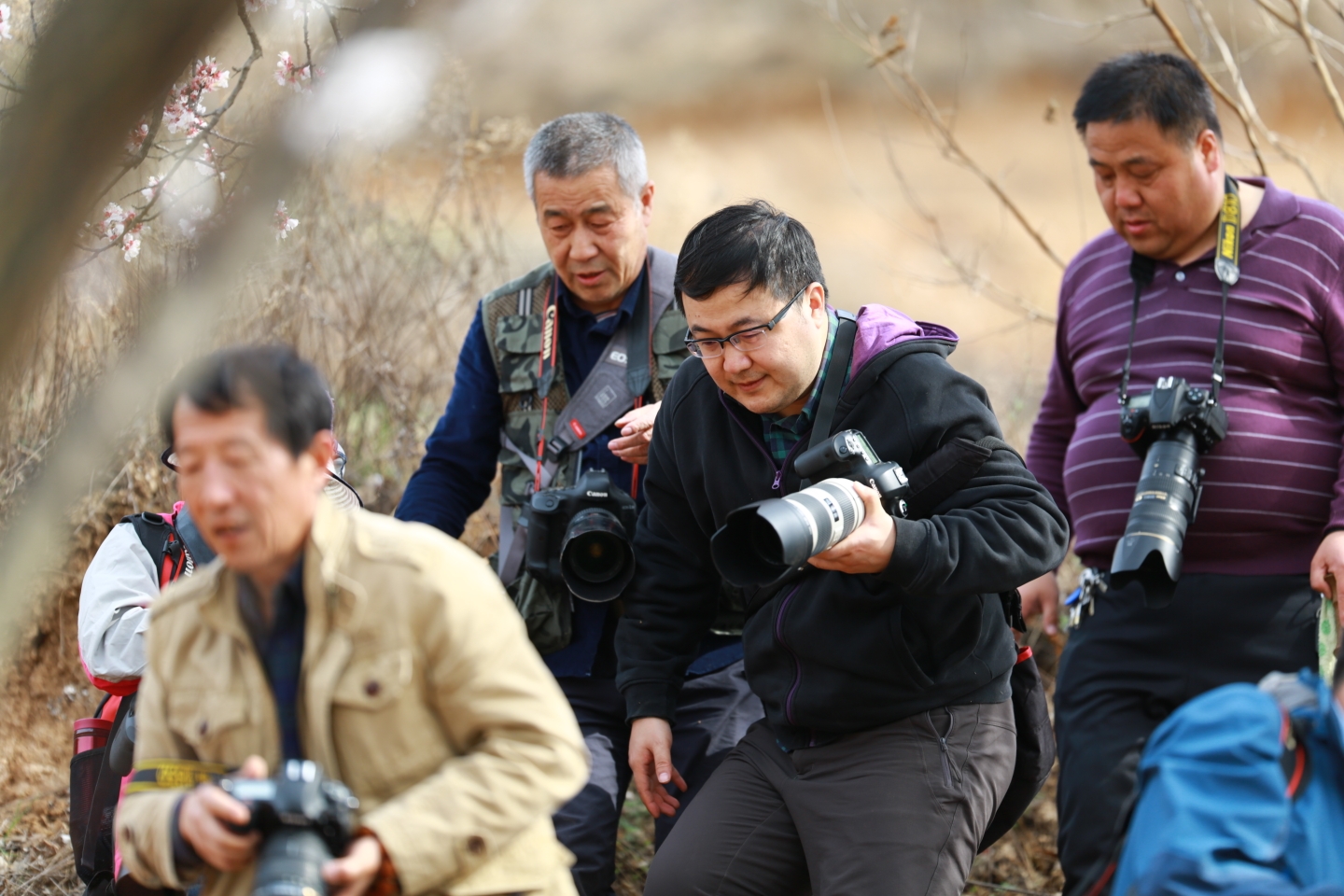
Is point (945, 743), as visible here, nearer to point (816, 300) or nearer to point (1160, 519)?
point (1160, 519)

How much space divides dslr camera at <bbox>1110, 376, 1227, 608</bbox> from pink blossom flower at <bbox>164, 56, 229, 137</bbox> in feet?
8.15

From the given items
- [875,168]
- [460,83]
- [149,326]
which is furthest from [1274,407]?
[875,168]

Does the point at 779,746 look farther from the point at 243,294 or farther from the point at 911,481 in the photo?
the point at 243,294

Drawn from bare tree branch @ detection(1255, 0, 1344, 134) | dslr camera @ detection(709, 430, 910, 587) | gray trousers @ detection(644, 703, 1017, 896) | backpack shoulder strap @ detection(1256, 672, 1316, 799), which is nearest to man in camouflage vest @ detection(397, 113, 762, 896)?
gray trousers @ detection(644, 703, 1017, 896)

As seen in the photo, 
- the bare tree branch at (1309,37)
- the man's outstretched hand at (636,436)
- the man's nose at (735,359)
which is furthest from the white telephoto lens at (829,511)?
the bare tree branch at (1309,37)

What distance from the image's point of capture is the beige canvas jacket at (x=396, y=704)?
192 cm

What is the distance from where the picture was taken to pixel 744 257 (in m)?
2.75

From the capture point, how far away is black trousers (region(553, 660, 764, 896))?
10.2ft

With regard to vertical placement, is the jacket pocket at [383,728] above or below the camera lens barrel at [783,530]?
below

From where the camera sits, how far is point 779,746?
9.48ft

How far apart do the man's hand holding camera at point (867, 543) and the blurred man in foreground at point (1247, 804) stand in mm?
677

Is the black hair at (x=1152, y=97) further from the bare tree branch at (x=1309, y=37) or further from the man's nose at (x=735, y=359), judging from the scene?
the bare tree branch at (x=1309, y=37)

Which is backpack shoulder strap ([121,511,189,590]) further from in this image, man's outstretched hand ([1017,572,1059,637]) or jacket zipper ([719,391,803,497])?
man's outstretched hand ([1017,572,1059,637])

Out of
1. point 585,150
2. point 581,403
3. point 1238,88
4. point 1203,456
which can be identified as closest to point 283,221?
point 585,150
